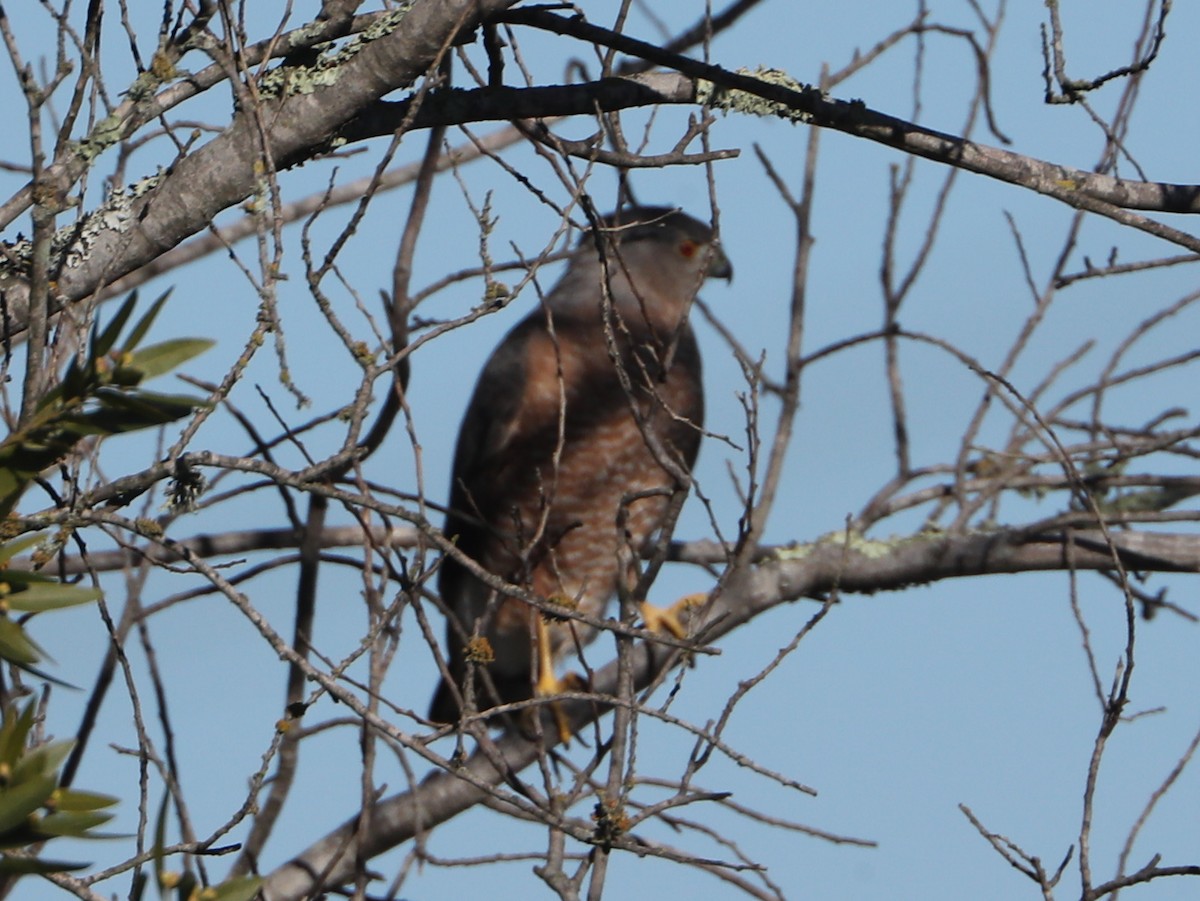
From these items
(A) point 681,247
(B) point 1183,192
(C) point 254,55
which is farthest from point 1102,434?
(C) point 254,55

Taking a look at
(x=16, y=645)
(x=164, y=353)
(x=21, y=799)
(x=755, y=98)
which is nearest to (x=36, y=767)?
(x=21, y=799)

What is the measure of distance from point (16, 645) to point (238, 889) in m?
0.31

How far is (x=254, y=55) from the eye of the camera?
8.55ft

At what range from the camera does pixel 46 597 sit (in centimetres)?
160

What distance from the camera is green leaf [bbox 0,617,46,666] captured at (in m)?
1.53

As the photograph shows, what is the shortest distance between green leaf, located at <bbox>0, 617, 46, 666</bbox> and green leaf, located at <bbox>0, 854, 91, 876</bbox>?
237mm

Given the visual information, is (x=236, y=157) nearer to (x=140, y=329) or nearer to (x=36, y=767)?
(x=140, y=329)

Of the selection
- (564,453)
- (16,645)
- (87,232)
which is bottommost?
(16,645)

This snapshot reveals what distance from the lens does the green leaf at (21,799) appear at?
132cm

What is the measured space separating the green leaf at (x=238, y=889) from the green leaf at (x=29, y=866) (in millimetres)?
191

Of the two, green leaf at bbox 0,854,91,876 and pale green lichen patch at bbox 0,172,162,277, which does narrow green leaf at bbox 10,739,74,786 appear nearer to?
green leaf at bbox 0,854,91,876

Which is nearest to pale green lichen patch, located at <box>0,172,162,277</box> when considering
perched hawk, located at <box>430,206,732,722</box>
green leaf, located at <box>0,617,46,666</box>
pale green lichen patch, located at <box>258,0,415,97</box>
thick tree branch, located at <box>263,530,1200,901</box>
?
pale green lichen patch, located at <box>258,0,415,97</box>

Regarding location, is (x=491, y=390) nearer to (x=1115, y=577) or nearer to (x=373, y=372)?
(x=1115, y=577)

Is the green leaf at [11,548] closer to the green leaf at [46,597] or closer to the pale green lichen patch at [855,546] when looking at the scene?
the green leaf at [46,597]
